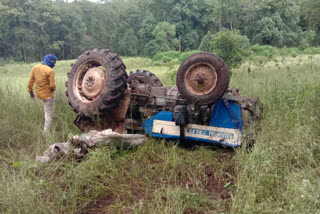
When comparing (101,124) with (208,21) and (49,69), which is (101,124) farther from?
(208,21)

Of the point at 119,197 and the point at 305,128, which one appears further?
the point at 305,128

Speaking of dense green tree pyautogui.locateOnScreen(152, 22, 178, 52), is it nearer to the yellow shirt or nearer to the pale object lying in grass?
the yellow shirt

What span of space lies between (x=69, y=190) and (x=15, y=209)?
641mm

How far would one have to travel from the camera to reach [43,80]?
17.2 feet

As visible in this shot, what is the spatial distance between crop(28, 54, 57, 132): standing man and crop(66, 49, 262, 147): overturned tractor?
24.6 inches

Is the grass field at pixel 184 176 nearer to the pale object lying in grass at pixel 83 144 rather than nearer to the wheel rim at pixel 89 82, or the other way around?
the pale object lying in grass at pixel 83 144

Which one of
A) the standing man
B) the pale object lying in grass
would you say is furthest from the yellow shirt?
the pale object lying in grass

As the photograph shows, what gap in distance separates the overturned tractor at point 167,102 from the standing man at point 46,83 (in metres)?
0.63

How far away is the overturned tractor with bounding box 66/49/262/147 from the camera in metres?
3.77

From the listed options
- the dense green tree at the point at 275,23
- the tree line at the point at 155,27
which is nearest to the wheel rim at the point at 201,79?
the tree line at the point at 155,27

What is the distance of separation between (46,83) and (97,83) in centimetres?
143

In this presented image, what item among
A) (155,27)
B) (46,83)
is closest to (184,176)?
(46,83)

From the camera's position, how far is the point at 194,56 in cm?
379

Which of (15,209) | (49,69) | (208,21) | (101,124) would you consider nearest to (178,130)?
(101,124)
